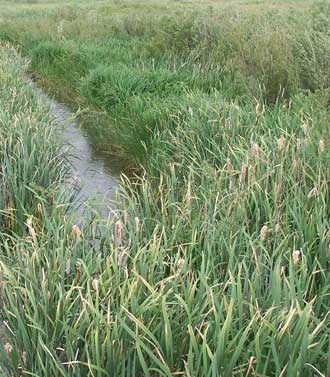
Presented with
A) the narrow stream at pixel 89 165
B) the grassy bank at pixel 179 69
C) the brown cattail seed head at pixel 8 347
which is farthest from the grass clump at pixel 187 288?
the grassy bank at pixel 179 69

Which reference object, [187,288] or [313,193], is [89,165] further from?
[187,288]

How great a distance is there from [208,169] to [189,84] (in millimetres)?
3796

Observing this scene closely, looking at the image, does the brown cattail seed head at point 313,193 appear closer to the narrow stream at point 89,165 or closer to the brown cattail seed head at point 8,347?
the brown cattail seed head at point 8,347

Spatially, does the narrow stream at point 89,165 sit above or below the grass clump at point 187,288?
below

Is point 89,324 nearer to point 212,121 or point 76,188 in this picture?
point 76,188

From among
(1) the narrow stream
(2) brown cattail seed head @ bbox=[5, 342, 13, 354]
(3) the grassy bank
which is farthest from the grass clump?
(3) the grassy bank

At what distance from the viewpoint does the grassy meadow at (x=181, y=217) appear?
7.32ft

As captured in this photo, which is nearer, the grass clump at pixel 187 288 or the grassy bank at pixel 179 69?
the grass clump at pixel 187 288

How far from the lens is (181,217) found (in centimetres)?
312

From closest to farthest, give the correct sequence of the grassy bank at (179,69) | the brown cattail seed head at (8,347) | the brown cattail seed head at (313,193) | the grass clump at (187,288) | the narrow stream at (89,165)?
the grass clump at (187,288), the brown cattail seed head at (8,347), the brown cattail seed head at (313,193), the narrow stream at (89,165), the grassy bank at (179,69)

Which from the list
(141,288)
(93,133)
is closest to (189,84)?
(93,133)

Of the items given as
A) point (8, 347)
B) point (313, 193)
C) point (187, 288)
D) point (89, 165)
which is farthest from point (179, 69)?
point (8, 347)

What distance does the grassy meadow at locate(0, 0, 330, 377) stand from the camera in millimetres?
2232

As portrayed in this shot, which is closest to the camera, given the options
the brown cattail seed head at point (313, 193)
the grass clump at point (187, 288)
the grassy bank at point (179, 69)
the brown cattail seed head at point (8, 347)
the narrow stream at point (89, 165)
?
the grass clump at point (187, 288)
